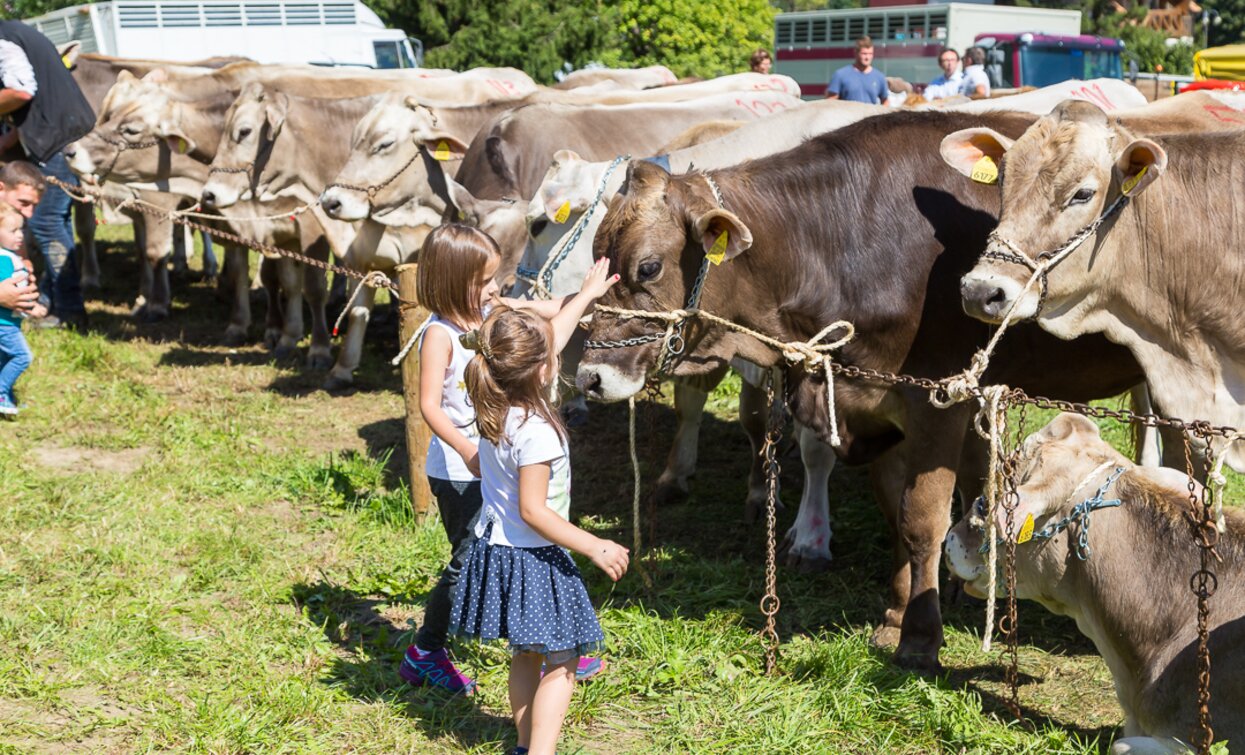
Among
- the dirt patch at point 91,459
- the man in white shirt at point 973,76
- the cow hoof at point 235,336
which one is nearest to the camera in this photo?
the dirt patch at point 91,459

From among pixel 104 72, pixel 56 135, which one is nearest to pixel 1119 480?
pixel 56 135

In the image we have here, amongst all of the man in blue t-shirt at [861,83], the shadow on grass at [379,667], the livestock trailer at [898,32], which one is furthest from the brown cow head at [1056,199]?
the livestock trailer at [898,32]

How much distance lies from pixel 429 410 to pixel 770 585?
150 cm

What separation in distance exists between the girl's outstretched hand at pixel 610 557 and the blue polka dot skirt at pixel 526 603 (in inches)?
9.7

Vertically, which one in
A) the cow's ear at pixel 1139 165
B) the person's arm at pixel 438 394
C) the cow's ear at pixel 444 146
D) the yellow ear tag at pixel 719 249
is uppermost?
the cow's ear at pixel 1139 165

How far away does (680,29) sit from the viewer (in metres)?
30.9

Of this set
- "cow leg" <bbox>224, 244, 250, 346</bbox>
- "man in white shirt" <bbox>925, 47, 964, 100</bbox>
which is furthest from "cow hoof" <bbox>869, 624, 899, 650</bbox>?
"man in white shirt" <bbox>925, 47, 964, 100</bbox>

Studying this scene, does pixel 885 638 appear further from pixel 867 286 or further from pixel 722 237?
pixel 722 237

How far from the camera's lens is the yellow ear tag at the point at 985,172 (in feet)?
14.9

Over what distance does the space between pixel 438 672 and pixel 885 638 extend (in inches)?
68.9

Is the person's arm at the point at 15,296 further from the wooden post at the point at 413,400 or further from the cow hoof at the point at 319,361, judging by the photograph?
the wooden post at the point at 413,400

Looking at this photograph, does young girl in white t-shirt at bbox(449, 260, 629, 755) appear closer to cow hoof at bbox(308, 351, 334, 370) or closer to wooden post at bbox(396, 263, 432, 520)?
wooden post at bbox(396, 263, 432, 520)

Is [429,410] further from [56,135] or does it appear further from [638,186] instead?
[56,135]

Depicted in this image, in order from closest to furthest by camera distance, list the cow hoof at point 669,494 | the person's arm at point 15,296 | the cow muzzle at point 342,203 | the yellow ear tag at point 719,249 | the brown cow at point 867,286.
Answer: the yellow ear tag at point 719,249 → the brown cow at point 867,286 → the cow hoof at point 669,494 → the person's arm at point 15,296 → the cow muzzle at point 342,203
